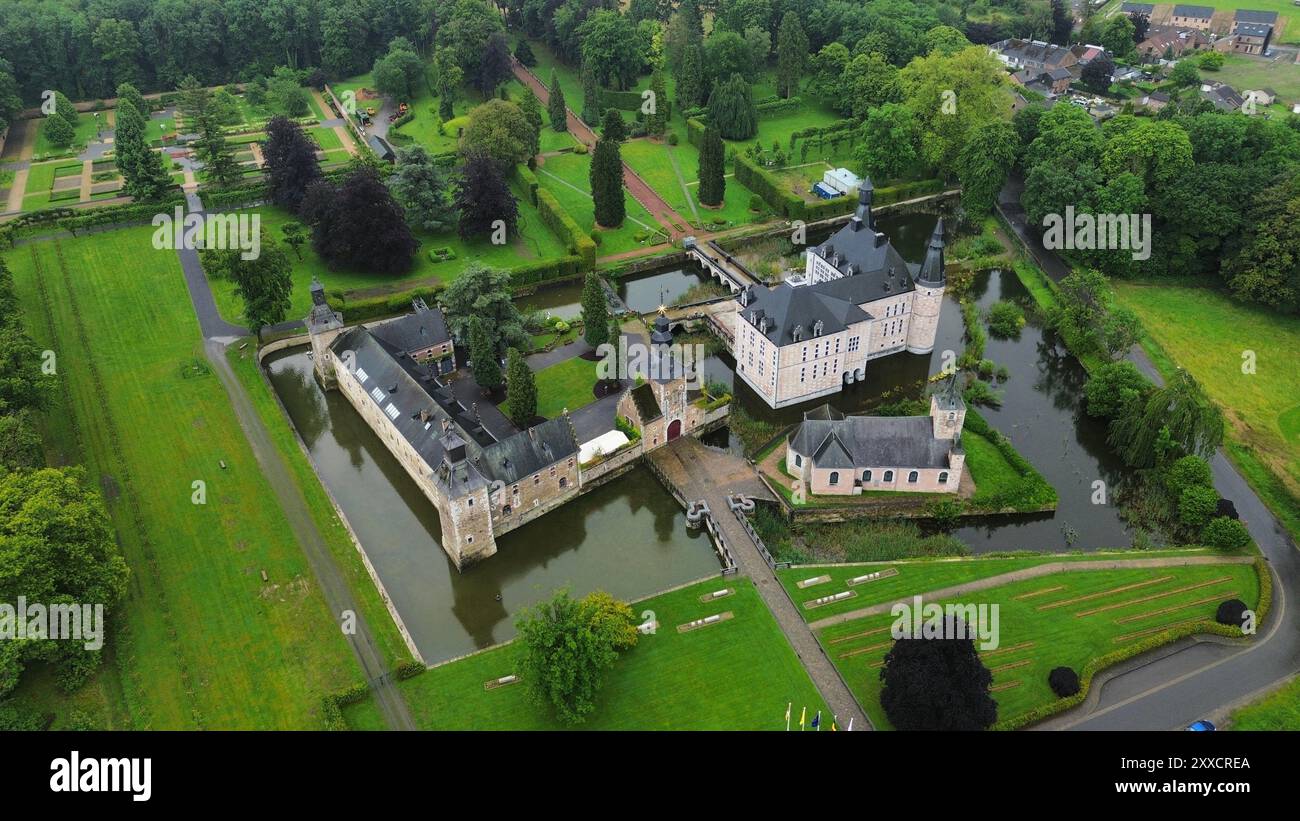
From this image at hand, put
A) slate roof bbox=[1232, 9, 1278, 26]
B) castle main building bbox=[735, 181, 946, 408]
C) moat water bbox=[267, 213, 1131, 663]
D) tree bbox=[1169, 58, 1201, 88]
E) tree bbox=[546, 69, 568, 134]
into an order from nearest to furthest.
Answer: moat water bbox=[267, 213, 1131, 663] < castle main building bbox=[735, 181, 946, 408] < tree bbox=[546, 69, 568, 134] < tree bbox=[1169, 58, 1201, 88] < slate roof bbox=[1232, 9, 1278, 26]

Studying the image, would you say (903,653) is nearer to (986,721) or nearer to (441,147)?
(986,721)

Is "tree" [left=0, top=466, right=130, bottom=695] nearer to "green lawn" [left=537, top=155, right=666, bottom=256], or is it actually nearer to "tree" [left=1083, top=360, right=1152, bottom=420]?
"green lawn" [left=537, top=155, right=666, bottom=256]

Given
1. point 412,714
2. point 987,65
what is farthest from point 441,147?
point 412,714

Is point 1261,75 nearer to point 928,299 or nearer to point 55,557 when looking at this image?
point 928,299

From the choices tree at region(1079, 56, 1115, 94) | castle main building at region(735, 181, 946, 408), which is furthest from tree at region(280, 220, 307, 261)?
tree at region(1079, 56, 1115, 94)

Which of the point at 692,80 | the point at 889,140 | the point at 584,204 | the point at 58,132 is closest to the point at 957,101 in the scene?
the point at 889,140

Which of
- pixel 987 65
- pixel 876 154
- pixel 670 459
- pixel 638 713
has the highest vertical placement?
pixel 987 65
